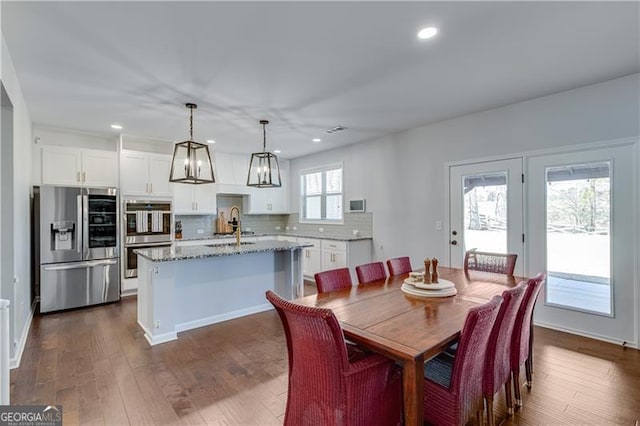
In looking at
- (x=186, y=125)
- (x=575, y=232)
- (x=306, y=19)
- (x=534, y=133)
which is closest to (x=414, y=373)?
(x=306, y=19)

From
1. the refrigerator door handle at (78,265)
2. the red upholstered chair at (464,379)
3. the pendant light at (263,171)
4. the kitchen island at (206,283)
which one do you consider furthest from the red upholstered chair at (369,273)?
the refrigerator door handle at (78,265)

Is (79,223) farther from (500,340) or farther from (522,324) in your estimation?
(522,324)

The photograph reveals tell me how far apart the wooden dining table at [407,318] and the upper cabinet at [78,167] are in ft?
14.5

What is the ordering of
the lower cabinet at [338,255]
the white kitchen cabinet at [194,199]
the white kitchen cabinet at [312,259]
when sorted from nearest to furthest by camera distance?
the lower cabinet at [338,255] < the white kitchen cabinet at [194,199] < the white kitchen cabinet at [312,259]

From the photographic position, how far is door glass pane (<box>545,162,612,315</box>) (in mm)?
3193

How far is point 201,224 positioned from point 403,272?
459 centimetres

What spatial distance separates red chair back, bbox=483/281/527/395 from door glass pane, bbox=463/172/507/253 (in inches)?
87.2

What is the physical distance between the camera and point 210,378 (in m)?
2.54

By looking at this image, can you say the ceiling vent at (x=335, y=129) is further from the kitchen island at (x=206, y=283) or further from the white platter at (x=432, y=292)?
the white platter at (x=432, y=292)

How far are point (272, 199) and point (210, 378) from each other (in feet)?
15.7

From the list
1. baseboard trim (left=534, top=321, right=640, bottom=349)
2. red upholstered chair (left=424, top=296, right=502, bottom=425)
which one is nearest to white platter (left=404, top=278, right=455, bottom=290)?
red upholstered chair (left=424, top=296, right=502, bottom=425)

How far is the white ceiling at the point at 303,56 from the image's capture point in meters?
2.04

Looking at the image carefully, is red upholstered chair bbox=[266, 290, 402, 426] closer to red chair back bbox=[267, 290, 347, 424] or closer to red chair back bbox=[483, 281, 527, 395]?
red chair back bbox=[267, 290, 347, 424]

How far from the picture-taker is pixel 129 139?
5.31 metres
